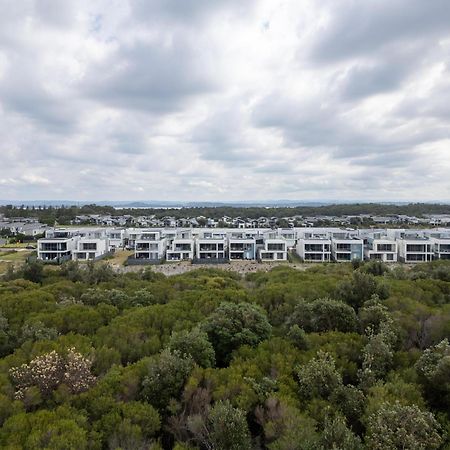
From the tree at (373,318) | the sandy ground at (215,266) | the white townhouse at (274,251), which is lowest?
the sandy ground at (215,266)

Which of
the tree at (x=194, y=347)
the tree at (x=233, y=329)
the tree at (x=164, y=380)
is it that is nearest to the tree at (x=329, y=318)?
the tree at (x=233, y=329)

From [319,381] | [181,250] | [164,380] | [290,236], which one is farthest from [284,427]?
[290,236]

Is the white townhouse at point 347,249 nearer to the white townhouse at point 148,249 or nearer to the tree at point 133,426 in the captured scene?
the white townhouse at point 148,249

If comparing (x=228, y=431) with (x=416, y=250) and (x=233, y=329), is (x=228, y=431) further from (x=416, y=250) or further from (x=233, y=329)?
(x=416, y=250)

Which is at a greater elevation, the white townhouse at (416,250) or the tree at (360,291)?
the tree at (360,291)

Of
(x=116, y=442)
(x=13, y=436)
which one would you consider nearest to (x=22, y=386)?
(x=13, y=436)

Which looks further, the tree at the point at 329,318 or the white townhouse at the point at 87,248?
the white townhouse at the point at 87,248

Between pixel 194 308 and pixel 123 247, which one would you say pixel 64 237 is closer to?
pixel 123 247

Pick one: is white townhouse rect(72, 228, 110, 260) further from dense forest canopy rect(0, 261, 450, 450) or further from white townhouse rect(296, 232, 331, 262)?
dense forest canopy rect(0, 261, 450, 450)
